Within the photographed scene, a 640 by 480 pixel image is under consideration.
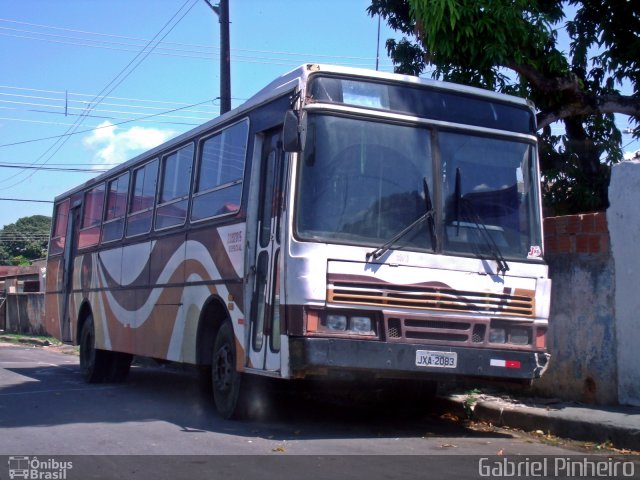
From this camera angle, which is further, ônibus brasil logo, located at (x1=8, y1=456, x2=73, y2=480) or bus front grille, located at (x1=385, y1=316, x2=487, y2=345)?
bus front grille, located at (x1=385, y1=316, x2=487, y2=345)

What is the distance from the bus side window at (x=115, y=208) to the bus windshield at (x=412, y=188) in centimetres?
616

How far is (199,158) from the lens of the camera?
33.4 ft

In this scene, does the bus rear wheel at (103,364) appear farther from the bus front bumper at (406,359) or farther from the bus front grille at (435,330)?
the bus front grille at (435,330)

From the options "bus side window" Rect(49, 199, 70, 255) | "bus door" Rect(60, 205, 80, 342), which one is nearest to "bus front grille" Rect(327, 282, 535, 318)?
"bus door" Rect(60, 205, 80, 342)

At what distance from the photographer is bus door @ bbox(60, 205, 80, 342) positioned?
15.3m

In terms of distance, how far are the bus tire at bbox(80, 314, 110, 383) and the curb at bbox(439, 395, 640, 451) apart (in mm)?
6773

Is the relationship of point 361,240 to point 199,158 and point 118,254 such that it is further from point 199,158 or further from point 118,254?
point 118,254

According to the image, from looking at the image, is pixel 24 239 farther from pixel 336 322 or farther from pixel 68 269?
pixel 336 322

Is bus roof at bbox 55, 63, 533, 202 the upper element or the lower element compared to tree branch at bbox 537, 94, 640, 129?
lower

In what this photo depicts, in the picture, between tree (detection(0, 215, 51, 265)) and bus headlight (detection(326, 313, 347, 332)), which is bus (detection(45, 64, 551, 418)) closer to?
bus headlight (detection(326, 313, 347, 332))

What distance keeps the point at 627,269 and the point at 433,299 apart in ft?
8.36

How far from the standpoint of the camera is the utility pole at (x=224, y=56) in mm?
17703

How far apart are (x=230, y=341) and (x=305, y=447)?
6.00ft

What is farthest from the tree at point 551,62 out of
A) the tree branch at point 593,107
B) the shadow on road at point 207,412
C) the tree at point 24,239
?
the tree at point 24,239
